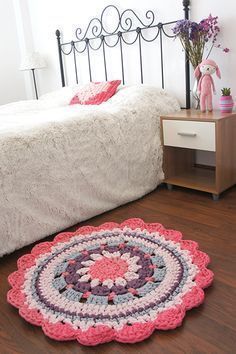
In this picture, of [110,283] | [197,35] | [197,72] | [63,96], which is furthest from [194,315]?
[63,96]

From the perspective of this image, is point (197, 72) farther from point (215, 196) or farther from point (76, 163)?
point (76, 163)

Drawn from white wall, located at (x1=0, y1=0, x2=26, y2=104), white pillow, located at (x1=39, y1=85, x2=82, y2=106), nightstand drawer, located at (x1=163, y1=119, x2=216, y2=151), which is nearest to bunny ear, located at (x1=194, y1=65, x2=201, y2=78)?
nightstand drawer, located at (x1=163, y1=119, x2=216, y2=151)

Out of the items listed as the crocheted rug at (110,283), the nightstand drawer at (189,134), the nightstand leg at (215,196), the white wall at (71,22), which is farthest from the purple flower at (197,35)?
the crocheted rug at (110,283)

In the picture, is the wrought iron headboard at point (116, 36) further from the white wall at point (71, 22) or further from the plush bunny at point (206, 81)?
the plush bunny at point (206, 81)

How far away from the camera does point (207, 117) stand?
194 centimetres

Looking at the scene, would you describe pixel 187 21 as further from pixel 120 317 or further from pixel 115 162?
pixel 120 317

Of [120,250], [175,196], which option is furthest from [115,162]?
[120,250]

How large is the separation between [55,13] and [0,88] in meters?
0.94

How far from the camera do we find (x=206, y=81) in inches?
81.7

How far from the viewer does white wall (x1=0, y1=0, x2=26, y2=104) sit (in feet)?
11.6

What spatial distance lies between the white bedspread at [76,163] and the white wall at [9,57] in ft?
4.67

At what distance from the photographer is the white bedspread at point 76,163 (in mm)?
1576

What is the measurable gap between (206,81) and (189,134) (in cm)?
34

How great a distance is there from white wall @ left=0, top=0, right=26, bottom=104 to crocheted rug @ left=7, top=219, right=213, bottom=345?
8.07ft
